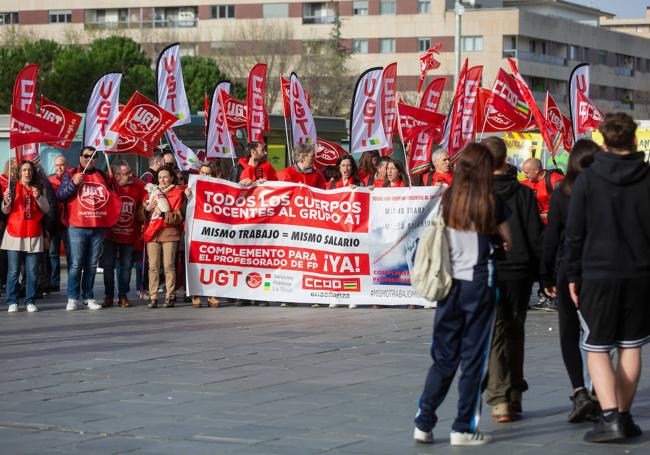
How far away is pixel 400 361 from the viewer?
11.0 m

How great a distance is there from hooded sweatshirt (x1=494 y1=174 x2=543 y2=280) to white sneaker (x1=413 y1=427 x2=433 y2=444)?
1.38 meters

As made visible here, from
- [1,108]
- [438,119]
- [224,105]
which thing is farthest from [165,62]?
[1,108]

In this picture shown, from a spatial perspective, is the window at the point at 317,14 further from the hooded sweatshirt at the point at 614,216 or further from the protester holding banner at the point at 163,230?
the hooded sweatshirt at the point at 614,216

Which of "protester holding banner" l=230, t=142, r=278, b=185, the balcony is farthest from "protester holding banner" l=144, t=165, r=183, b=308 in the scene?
the balcony

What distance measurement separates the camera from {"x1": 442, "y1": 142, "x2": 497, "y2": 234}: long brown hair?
7.51 meters

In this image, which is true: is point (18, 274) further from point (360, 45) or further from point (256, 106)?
point (360, 45)

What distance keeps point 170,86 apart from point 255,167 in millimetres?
3280

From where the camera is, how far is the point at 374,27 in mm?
91688

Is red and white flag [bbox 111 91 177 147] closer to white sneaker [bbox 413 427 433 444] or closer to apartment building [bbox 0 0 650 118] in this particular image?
white sneaker [bbox 413 427 433 444]

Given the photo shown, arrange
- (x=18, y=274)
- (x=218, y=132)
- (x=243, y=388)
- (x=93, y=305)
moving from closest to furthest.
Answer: (x=243, y=388) → (x=18, y=274) → (x=93, y=305) → (x=218, y=132)

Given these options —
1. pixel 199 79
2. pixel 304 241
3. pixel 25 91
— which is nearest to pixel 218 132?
pixel 25 91

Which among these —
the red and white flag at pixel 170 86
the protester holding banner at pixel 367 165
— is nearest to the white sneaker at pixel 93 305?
the protester holding banner at pixel 367 165

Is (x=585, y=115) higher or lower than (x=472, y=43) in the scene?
lower

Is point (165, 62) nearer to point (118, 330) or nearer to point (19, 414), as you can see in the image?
point (118, 330)
